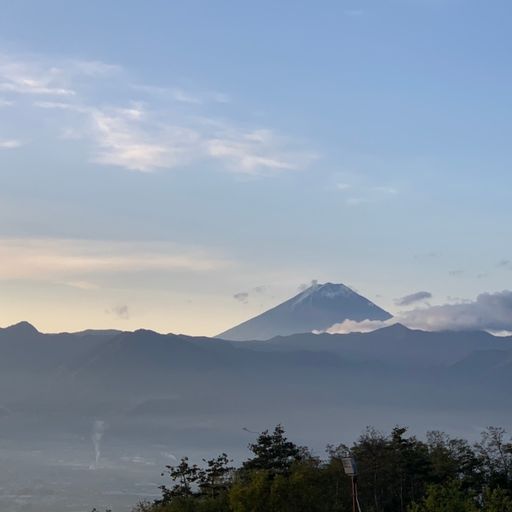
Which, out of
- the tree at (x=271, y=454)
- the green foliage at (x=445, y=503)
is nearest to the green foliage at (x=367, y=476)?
the tree at (x=271, y=454)

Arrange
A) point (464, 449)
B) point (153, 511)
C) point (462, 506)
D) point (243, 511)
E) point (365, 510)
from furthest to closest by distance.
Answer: point (464, 449) → point (153, 511) → point (365, 510) → point (243, 511) → point (462, 506)

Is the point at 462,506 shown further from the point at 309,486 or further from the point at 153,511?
the point at 153,511

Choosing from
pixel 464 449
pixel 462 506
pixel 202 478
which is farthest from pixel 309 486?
pixel 464 449

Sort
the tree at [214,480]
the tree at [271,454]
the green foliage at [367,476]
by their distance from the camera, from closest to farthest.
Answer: the green foliage at [367,476] < the tree at [214,480] < the tree at [271,454]

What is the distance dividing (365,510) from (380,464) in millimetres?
8468

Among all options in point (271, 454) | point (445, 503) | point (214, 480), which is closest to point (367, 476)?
point (271, 454)

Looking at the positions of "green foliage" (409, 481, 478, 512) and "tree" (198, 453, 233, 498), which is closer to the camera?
"green foliage" (409, 481, 478, 512)

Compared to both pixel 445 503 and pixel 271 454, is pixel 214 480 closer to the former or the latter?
pixel 271 454

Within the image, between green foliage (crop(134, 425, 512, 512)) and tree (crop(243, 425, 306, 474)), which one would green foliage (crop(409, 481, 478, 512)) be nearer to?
green foliage (crop(134, 425, 512, 512))

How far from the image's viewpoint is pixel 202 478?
4464 inches

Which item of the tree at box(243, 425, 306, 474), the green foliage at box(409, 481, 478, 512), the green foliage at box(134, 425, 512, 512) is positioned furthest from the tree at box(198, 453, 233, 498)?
the green foliage at box(409, 481, 478, 512)

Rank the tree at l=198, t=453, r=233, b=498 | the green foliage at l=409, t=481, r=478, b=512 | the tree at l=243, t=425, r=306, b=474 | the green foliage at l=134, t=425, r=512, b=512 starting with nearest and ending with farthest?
1. the green foliage at l=409, t=481, r=478, b=512
2. the green foliage at l=134, t=425, r=512, b=512
3. the tree at l=198, t=453, r=233, b=498
4. the tree at l=243, t=425, r=306, b=474

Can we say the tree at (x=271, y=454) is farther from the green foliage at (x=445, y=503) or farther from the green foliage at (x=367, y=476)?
the green foliage at (x=445, y=503)

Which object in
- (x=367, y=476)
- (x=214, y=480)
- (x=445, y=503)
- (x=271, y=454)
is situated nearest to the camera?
(x=445, y=503)
